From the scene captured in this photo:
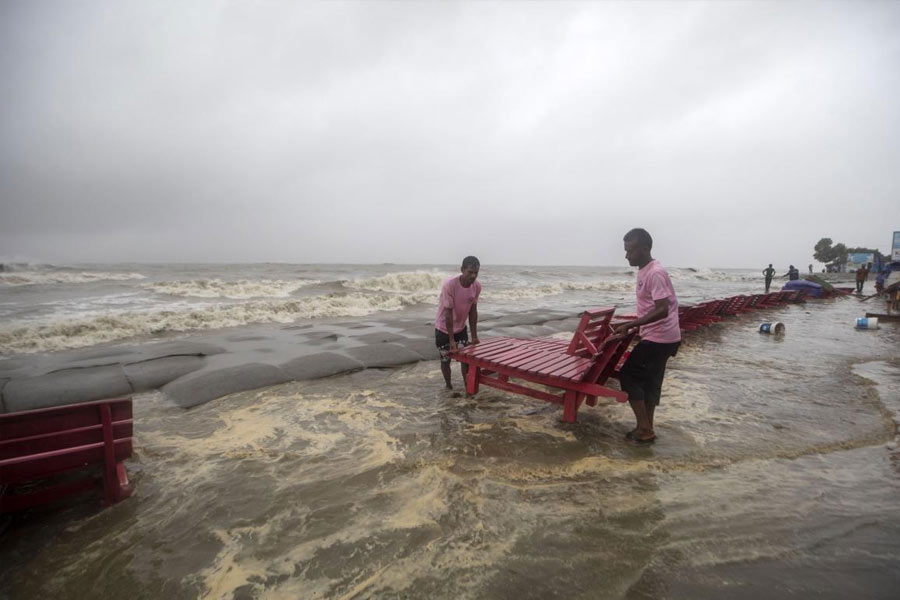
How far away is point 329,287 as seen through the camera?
2684 cm

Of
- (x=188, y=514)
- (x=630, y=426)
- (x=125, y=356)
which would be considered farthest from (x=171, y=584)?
(x=125, y=356)

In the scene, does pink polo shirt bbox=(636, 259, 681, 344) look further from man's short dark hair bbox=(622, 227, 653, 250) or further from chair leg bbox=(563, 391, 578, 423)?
chair leg bbox=(563, 391, 578, 423)

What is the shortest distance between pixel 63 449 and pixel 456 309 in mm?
3867

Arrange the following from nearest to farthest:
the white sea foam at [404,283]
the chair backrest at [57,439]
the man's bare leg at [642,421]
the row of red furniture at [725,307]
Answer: the chair backrest at [57,439] → the man's bare leg at [642,421] → the row of red furniture at [725,307] → the white sea foam at [404,283]

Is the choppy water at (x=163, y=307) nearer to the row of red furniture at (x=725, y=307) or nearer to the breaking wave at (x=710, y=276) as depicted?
the row of red furniture at (x=725, y=307)

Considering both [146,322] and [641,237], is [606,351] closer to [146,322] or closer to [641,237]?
[641,237]

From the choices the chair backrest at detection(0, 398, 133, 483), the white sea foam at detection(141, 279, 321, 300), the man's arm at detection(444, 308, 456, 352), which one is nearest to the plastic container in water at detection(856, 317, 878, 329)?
the man's arm at detection(444, 308, 456, 352)

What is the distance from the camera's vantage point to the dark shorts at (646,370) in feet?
12.3

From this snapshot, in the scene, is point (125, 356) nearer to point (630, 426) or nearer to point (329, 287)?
point (630, 426)

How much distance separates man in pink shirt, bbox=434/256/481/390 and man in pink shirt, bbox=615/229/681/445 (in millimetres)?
1900

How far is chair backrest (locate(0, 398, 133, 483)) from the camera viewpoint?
2.59 meters

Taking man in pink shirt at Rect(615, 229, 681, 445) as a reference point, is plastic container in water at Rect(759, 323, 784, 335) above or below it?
below

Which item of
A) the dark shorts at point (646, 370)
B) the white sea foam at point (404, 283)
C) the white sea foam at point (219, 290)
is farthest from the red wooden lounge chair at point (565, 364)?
the white sea foam at point (404, 283)

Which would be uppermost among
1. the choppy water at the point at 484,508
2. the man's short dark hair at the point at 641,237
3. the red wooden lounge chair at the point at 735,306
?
the man's short dark hair at the point at 641,237
